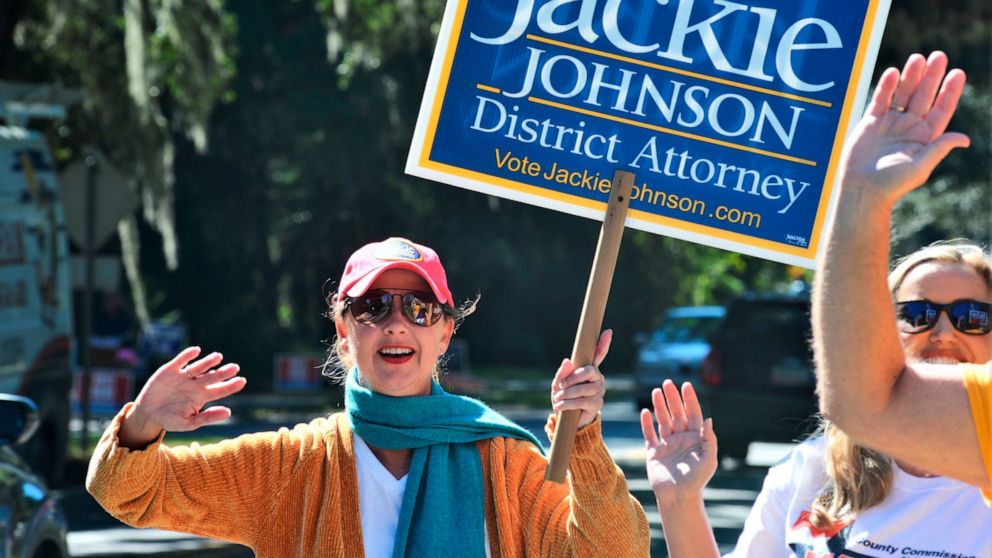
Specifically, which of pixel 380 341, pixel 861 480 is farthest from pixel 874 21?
pixel 380 341

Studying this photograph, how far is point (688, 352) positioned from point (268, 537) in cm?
1858

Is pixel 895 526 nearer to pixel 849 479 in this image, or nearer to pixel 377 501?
pixel 849 479

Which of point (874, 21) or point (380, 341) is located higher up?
point (874, 21)

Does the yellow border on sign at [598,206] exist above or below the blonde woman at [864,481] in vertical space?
above

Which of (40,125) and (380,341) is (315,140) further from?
(380,341)

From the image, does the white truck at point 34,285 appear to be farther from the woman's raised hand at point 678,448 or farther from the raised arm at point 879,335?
the raised arm at point 879,335

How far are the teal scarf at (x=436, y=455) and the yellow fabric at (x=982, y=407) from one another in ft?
4.80

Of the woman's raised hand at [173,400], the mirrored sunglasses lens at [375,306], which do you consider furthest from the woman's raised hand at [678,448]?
the woman's raised hand at [173,400]

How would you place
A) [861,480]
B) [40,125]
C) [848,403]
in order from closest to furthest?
[848,403], [861,480], [40,125]

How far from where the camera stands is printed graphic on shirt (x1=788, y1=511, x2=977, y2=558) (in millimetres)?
3379

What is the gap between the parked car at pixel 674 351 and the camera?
2161 cm

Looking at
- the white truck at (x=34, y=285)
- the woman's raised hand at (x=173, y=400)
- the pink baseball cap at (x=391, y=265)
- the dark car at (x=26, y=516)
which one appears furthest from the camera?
the white truck at (x=34, y=285)

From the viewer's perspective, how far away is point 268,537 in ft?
11.7

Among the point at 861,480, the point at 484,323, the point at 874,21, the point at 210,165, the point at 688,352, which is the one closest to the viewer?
the point at 861,480
